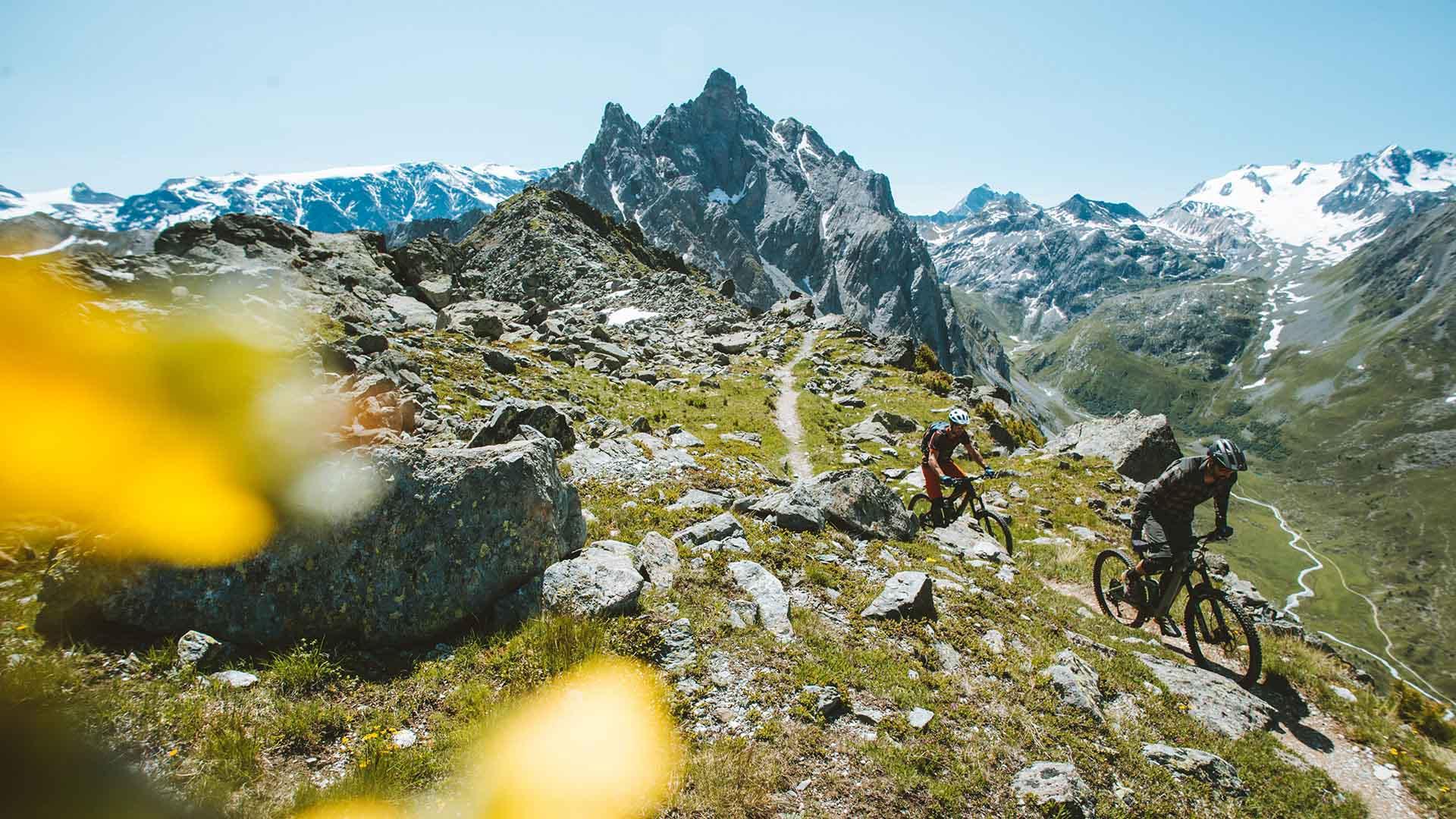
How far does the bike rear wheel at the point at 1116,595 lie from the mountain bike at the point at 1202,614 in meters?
0.02

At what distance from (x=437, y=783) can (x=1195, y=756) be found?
9.20 metres

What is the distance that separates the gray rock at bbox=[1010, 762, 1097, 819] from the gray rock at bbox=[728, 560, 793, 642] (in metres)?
3.25

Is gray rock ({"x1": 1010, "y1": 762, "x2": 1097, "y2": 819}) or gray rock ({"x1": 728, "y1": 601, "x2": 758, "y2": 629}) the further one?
gray rock ({"x1": 728, "y1": 601, "x2": 758, "y2": 629})

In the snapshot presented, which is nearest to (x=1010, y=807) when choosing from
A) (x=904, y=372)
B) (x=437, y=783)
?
(x=437, y=783)

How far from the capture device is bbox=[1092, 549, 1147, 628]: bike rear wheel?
1266 centimetres

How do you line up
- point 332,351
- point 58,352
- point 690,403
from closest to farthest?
point 58,352, point 332,351, point 690,403

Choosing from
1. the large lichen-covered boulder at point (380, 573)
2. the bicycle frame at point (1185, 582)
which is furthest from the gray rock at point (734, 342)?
the large lichen-covered boulder at point (380, 573)

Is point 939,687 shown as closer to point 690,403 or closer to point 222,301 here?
point 690,403

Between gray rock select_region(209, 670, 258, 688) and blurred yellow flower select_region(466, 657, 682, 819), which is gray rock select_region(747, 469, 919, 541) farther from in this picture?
gray rock select_region(209, 670, 258, 688)

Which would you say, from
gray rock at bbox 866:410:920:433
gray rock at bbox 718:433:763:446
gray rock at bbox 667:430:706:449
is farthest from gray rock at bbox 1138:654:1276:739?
gray rock at bbox 866:410:920:433

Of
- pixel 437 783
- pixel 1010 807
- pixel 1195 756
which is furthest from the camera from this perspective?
pixel 1195 756

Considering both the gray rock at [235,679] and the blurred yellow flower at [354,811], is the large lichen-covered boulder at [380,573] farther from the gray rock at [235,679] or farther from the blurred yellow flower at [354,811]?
the blurred yellow flower at [354,811]

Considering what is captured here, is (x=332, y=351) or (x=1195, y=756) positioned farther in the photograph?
(x=332, y=351)

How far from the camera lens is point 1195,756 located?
7758mm
